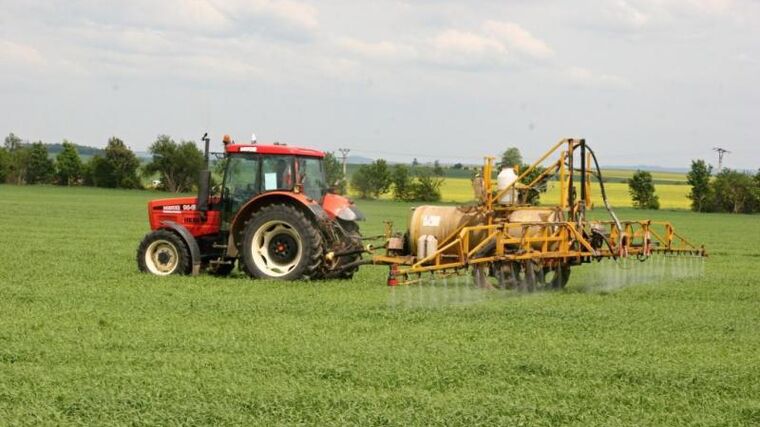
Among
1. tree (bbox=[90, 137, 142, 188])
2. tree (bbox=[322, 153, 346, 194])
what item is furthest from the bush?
tree (bbox=[322, 153, 346, 194])

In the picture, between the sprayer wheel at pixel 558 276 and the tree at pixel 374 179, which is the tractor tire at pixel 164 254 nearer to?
the sprayer wheel at pixel 558 276

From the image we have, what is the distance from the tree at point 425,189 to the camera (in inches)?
2692

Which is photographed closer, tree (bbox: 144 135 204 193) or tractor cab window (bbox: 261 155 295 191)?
tractor cab window (bbox: 261 155 295 191)

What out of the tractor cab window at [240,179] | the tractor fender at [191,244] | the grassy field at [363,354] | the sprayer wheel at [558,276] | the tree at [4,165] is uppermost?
the tree at [4,165]

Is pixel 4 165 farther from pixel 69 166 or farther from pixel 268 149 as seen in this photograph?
pixel 268 149

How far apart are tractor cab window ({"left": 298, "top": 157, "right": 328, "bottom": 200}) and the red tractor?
0.01 metres

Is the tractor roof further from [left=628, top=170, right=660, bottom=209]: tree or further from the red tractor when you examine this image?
[left=628, top=170, right=660, bottom=209]: tree

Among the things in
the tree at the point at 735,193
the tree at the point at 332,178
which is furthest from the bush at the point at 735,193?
the tree at the point at 332,178

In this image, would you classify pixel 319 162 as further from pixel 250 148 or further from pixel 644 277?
pixel 644 277

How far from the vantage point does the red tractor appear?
15.0 meters

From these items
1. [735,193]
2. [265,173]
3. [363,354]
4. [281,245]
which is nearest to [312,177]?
[265,173]

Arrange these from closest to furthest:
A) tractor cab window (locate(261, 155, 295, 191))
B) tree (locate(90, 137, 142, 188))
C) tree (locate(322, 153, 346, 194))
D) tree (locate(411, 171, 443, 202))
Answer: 1. tractor cab window (locate(261, 155, 295, 191))
2. tree (locate(322, 153, 346, 194))
3. tree (locate(411, 171, 443, 202))
4. tree (locate(90, 137, 142, 188))

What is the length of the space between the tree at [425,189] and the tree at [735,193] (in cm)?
1847

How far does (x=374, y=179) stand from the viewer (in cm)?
7038
